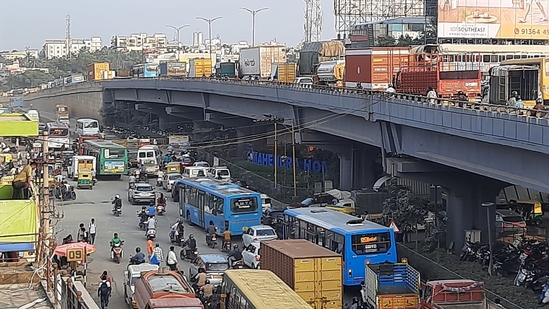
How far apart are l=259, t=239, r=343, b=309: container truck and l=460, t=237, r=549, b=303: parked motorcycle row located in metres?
5.17

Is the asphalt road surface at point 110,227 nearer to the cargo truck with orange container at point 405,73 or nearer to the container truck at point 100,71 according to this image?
the cargo truck with orange container at point 405,73

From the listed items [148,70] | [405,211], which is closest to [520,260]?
[405,211]

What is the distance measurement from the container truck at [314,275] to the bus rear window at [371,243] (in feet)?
8.32

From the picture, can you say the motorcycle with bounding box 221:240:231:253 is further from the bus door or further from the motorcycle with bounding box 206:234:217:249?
the bus door

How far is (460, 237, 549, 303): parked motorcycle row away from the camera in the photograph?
82.1 ft

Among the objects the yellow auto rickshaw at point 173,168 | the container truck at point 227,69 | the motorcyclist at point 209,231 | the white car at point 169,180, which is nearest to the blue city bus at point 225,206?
the motorcyclist at point 209,231

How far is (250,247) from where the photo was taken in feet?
95.0

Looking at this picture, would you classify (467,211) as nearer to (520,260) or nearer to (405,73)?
(520,260)

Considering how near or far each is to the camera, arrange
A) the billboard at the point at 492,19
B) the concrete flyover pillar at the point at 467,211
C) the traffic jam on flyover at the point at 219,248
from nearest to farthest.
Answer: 1. the traffic jam on flyover at the point at 219,248
2. the concrete flyover pillar at the point at 467,211
3. the billboard at the point at 492,19

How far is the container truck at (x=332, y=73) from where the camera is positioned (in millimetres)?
51250

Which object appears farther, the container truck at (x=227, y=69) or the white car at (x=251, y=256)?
the container truck at (x=227, y=69)

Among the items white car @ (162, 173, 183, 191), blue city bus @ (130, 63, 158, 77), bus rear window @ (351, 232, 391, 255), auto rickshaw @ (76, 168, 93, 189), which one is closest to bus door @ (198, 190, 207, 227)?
white car @ (162, 173, 183, 191)

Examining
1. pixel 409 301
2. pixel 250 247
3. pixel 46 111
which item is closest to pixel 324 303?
pixel 409 301

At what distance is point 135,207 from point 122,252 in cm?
1225
